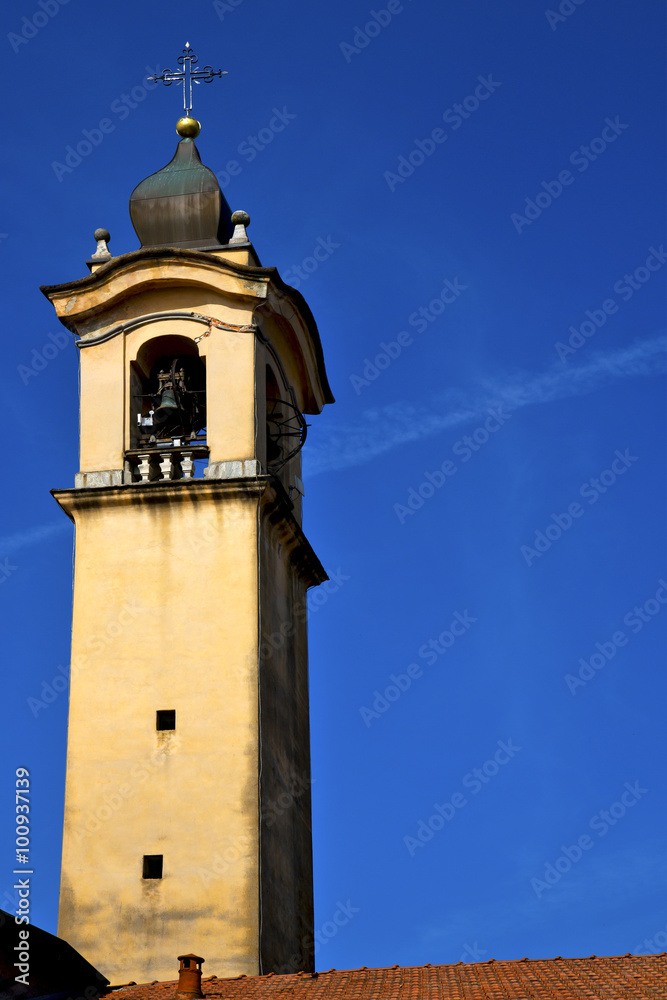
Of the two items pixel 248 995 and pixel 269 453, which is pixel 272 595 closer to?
pixel 269 453

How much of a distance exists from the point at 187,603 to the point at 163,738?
1.94 m

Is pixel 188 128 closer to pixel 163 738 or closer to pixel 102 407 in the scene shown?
pixel 102 407

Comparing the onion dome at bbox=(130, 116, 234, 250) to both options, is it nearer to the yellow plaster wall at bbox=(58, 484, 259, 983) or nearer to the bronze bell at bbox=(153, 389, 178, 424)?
the bronze bell at bbox=(153, 389, 178, 424)

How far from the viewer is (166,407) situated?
26953 millimetres

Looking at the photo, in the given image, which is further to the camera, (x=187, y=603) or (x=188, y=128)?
(x=188, y=128)

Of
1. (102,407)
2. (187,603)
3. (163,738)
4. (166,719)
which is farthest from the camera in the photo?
(102,407)

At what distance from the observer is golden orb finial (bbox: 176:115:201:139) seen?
98.1 ft

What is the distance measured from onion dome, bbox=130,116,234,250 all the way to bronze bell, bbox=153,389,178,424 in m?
2.46

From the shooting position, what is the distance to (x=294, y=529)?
26.9 m

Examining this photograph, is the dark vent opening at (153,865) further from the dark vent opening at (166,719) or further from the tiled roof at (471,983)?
the tiled roof at (471,983)

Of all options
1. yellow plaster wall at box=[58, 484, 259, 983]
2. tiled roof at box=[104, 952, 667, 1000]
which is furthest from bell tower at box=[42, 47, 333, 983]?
tiled roof at box=[104, 952, 667, 1000]

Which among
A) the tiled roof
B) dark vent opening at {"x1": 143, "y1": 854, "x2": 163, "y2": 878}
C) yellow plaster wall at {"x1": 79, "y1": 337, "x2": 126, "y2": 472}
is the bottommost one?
the tiled roof

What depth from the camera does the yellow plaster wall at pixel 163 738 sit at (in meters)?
23.1

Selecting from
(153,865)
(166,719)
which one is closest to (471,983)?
(153,865)
